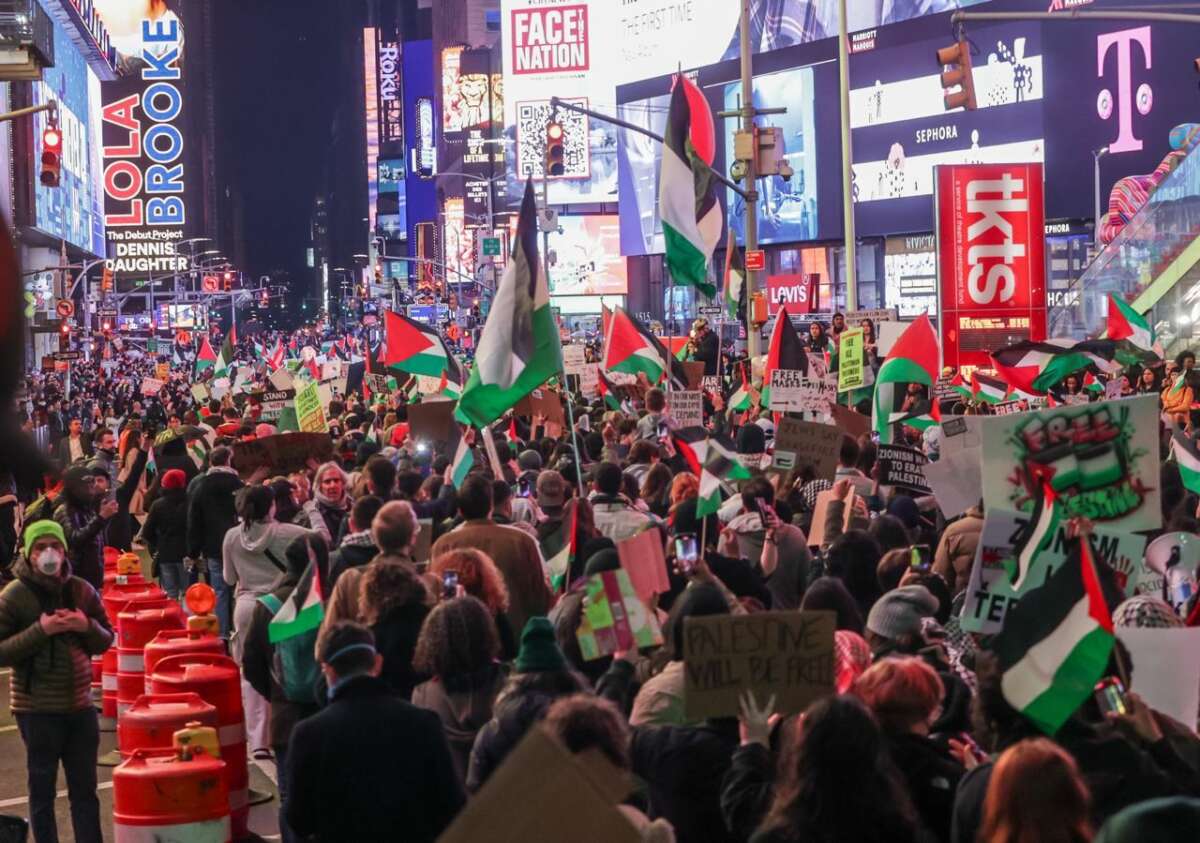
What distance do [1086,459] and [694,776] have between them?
250cm

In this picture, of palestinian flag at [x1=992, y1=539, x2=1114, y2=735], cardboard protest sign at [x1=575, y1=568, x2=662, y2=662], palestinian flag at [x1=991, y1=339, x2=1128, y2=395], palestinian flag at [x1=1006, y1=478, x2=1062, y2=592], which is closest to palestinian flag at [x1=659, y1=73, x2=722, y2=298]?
palestinian flag at [x1=991, y1=339, x2=1128, y2=395]

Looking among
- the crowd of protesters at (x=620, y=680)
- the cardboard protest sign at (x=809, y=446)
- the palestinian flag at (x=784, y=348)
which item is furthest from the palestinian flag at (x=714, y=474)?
the palestinian flag at (x=784, y=348)

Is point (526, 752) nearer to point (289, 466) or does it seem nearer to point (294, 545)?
point (294, 545)

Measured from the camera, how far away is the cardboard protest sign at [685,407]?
16.6 meters

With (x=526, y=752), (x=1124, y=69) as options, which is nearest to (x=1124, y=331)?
(x=526, y=752)

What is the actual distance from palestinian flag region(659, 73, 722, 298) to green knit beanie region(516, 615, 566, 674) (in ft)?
42.2

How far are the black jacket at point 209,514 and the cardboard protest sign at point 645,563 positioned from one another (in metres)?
7.26

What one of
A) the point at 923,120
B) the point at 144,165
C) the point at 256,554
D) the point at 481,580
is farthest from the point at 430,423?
the point at 144,165

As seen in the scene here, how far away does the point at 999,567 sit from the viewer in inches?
264

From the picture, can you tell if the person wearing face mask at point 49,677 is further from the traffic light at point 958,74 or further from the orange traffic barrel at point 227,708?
the traffic light at point 958,74

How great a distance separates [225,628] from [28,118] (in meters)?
78.4

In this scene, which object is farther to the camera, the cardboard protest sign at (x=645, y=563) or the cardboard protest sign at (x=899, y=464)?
the cardboard protest sign at (x=899, y=464)

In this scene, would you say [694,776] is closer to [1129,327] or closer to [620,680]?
[620,680]

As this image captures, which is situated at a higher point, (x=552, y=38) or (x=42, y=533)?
(x=552, y=38)
